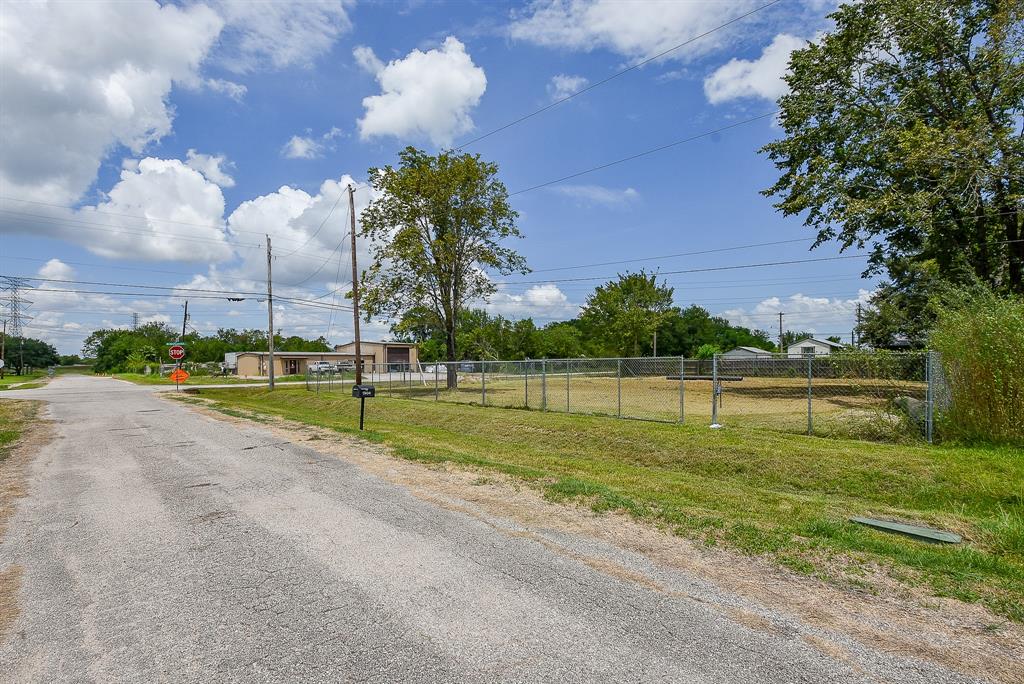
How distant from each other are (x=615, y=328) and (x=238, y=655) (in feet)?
175

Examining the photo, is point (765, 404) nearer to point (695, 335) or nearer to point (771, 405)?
point (771, 405)

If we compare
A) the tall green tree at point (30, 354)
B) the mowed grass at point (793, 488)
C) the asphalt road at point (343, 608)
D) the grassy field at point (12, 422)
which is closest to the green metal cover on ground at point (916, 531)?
the mowed grass at point (793, 488)

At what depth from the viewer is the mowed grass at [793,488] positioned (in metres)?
A: 4.37

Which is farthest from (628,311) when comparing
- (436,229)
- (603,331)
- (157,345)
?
(157,345)

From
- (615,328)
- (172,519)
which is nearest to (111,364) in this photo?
(615,328)

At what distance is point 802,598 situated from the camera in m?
3.73

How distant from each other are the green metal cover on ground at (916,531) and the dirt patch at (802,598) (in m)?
1.54

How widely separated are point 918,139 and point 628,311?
39482 millimetres

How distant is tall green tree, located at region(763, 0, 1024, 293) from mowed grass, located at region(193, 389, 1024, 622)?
33.5ft

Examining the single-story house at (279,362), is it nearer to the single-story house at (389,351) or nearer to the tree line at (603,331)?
the single-story house at (389,351)

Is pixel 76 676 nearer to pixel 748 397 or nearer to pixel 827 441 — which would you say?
pixel 827 441

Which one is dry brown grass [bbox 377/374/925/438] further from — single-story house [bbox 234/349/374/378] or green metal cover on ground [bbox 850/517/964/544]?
single-story house [bbox 234/349/374/378]

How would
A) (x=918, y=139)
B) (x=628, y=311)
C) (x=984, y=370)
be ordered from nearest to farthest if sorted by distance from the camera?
1. (x=984, y=370)
2. (x=918, y=139)
3. (x=628, y=311)

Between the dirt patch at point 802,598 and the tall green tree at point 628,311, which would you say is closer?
the dirt patch at point 802,598
